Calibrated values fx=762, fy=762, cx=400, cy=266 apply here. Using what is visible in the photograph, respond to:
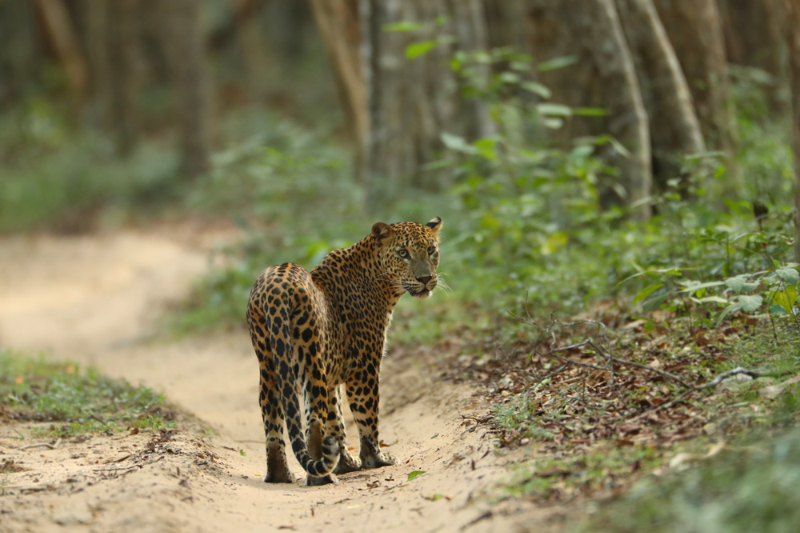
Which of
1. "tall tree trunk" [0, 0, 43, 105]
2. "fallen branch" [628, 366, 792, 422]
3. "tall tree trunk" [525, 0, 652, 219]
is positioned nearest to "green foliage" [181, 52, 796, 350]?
"tall tree trunk" [525, 0, 652, 219]

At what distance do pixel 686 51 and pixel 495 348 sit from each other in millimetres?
6411

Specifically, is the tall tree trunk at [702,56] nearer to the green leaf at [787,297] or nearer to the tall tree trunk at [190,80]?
the green leaf at [787,297]

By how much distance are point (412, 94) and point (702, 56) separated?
203 inches

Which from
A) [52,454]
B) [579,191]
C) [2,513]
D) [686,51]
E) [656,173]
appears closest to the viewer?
[2,513]

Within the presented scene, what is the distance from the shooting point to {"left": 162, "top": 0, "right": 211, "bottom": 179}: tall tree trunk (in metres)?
23.7

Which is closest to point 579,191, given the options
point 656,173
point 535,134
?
point 656,173

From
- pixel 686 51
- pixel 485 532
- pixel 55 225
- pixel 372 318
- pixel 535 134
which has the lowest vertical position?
pixel 485 532

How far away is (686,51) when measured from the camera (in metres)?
10.9

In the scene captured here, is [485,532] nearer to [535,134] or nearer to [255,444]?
[255,444]

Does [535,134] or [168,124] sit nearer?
Answer: [535,134]

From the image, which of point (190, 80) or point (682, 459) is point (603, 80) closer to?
point (682, 459)

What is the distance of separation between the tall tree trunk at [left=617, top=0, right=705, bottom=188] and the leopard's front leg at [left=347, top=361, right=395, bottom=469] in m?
5.70

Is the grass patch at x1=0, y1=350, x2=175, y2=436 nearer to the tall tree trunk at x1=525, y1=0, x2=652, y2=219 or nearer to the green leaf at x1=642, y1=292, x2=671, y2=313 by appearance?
the green leaf at x1=642, y1=292, x2=671, y2=313

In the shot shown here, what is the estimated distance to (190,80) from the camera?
24.3m
